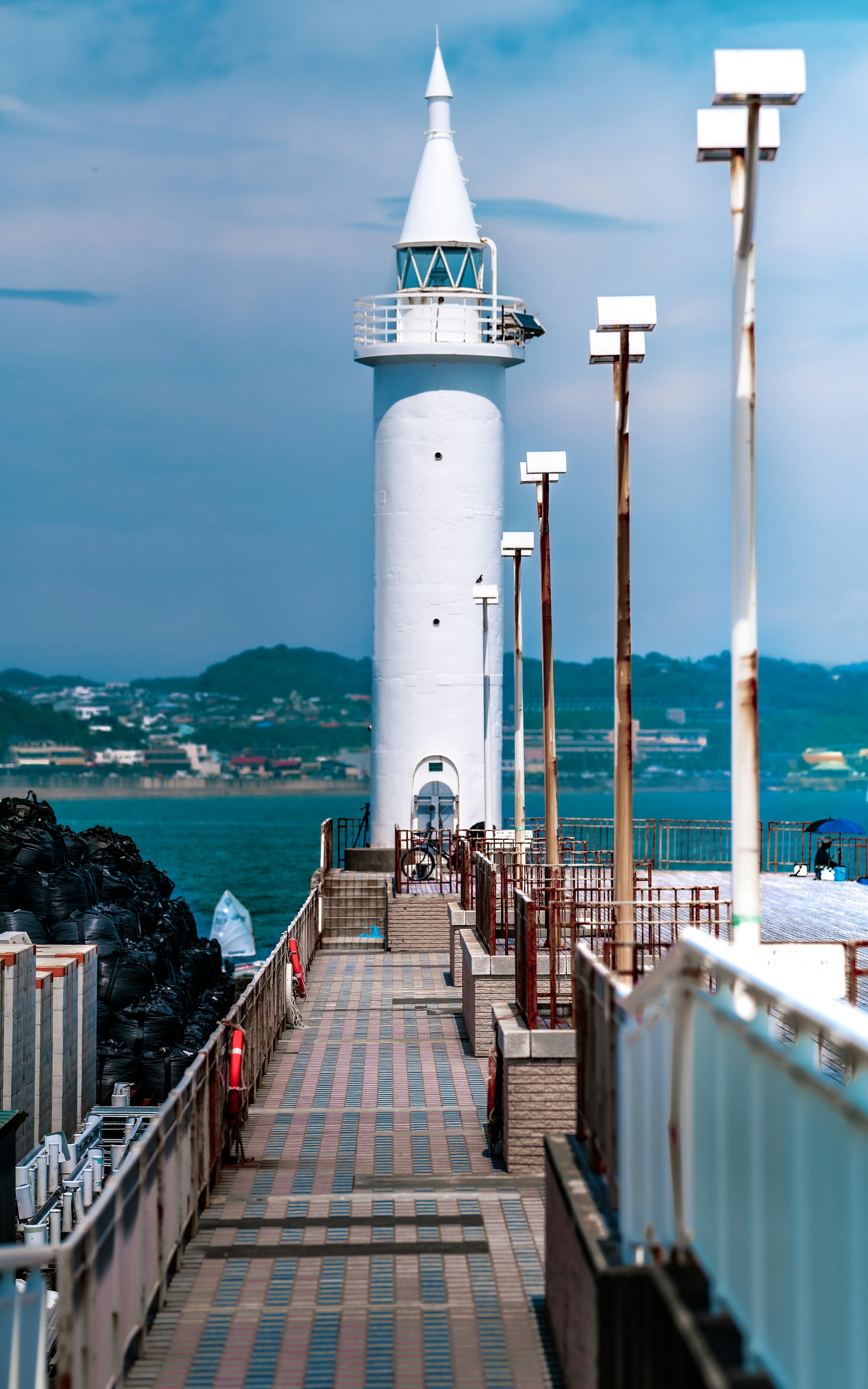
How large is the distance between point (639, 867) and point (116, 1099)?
13.1m

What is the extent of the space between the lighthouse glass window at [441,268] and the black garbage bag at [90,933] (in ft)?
64.9

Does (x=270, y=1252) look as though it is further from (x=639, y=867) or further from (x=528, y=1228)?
(x=639, y=867)

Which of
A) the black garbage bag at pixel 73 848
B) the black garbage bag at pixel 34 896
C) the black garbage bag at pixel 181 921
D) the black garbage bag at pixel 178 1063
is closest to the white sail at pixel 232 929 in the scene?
the black garbage bag at pixel 181 921

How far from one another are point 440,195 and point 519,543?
13.2 metres

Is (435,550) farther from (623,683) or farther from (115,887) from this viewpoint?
(623,683)

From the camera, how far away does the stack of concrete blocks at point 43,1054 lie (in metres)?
15.1

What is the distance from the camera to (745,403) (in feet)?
30.8

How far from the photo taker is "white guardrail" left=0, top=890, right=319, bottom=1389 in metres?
5.78

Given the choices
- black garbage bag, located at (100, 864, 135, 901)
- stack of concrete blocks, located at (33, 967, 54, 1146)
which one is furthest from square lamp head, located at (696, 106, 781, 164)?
black garbage bag, located at (100, 864, 135, 901)

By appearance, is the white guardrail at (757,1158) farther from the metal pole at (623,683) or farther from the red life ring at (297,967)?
the red life ring at (297,967)

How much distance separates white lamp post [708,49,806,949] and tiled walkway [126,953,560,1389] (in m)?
2.61

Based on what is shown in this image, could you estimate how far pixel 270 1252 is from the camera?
387 inches

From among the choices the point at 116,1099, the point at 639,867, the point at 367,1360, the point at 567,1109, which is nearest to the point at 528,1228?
the point at 567,1109

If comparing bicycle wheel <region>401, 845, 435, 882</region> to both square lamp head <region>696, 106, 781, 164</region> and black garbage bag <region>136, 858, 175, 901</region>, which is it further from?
square lamp head <region>696, 106, 781, 164</region>
